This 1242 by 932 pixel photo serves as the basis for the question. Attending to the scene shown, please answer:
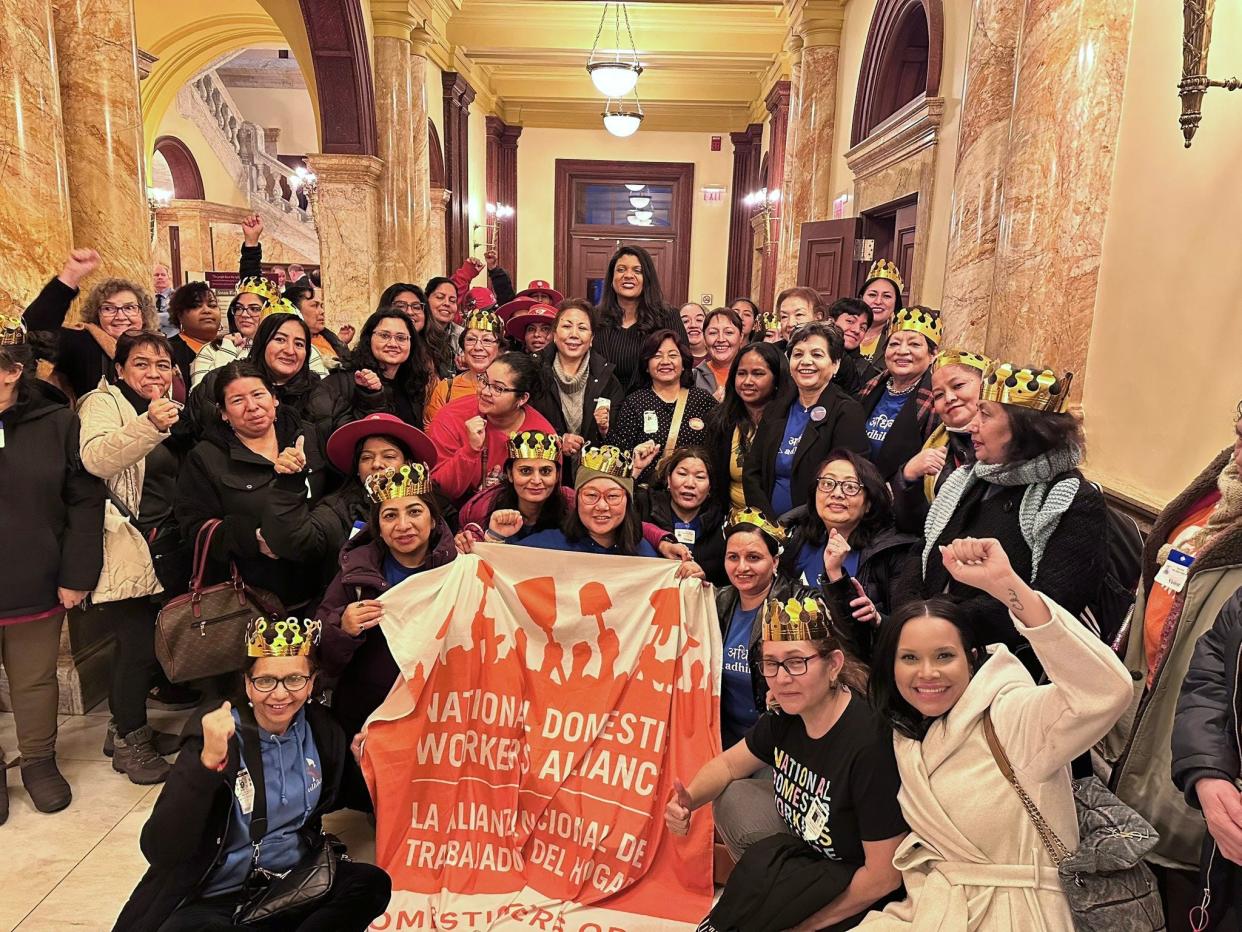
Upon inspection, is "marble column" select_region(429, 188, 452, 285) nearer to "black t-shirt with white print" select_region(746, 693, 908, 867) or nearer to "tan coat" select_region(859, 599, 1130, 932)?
"black t-shirt with white print" select_region(746, 693, 908, 867)

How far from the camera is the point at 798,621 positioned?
7.27 feet

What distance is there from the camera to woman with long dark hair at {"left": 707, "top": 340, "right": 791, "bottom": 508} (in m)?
3.96

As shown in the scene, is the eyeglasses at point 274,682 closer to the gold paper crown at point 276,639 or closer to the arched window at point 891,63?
the gold paper crown at point 276,639

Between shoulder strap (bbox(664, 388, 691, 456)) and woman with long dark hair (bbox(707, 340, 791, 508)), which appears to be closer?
woman with long dark hair (bbox(707, 340, 791, 508))

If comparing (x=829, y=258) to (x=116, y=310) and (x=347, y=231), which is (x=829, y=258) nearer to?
(x=347, y=231)

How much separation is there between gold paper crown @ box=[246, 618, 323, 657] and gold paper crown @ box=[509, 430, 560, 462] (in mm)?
1261

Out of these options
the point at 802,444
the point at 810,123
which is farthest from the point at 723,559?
the point at 810,123

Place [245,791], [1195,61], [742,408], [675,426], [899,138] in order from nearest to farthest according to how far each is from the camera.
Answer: [245,791], [1195,61], [742,408], [675,426], [899,138]

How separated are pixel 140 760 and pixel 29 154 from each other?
2.83 m

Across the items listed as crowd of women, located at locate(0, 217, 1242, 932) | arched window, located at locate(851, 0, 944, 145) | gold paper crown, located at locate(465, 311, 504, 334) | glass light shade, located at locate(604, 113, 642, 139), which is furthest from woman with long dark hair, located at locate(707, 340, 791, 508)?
glass light shade, located at locate(604, 113, 642, 139)

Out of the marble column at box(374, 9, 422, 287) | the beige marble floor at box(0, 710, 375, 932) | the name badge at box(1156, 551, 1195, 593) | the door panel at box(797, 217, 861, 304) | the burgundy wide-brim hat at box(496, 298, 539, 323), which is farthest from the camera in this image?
the marble column at box(374, 9, 422, 287)

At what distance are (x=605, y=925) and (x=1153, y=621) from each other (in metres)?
1.95

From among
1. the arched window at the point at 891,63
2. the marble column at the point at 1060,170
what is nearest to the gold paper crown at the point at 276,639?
the marble column at the point at 1060,170

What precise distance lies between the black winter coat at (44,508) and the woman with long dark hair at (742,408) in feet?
Result: 8.60
